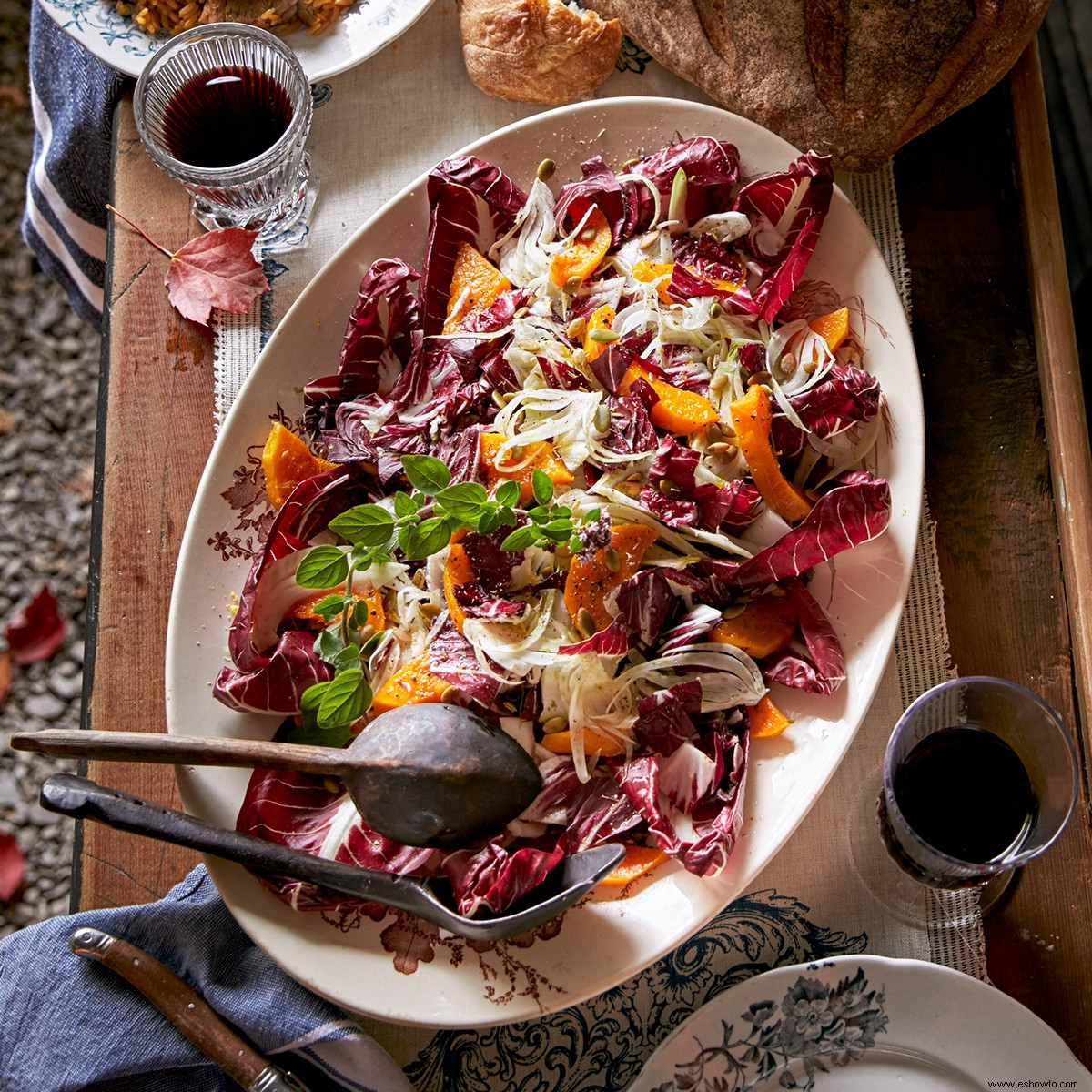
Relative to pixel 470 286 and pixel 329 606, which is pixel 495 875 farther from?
pixel 470 286

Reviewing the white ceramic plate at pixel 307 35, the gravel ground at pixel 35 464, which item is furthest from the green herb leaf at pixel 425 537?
the gravel ground at pixel 35 464

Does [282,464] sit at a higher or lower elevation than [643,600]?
higher

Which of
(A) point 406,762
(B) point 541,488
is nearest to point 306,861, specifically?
(A) point 406,762

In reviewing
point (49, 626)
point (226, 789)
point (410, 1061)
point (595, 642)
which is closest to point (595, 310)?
point (595, 642)

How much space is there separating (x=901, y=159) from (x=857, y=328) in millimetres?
484

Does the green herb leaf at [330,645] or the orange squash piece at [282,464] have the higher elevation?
the orange squash piece at [282,464]

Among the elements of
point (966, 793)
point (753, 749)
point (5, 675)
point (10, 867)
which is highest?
point (753, 749)

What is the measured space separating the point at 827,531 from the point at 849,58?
0.87 metres

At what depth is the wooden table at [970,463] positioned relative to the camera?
5.87 ft

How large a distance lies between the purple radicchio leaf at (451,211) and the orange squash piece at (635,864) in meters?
0.96

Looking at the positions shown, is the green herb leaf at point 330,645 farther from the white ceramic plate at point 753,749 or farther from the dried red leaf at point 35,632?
the dried red leaf at point 35,632

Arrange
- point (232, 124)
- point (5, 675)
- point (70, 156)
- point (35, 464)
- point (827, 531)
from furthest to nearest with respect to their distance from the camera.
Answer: point (35, 464)
point (5, 675)
point (70, 156)
point (232, 124)
point (827, 531)

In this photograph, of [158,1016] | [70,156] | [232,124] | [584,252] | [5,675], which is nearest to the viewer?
[158,1016]

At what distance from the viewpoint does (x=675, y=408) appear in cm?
168
